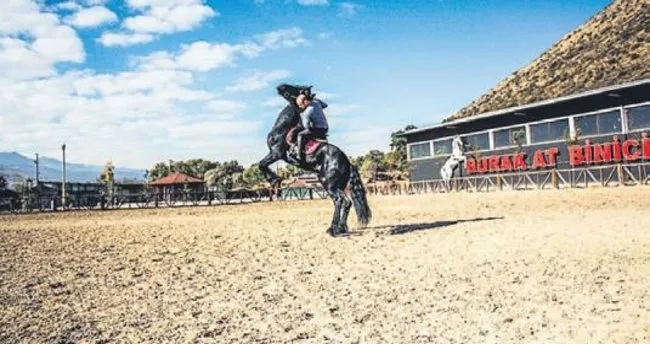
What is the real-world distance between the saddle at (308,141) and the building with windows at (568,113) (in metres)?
21.4

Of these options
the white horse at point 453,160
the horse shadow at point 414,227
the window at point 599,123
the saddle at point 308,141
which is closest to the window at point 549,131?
the window at point 599,123

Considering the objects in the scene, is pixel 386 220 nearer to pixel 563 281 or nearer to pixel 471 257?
pixel 471 257

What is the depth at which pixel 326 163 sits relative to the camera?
10750mm

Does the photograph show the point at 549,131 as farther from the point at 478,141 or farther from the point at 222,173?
the point at 222,173

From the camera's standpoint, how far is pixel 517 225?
10523mm

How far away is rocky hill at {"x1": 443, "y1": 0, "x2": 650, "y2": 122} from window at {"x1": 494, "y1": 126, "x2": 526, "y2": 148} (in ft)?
25.7

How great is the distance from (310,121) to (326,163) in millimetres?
879

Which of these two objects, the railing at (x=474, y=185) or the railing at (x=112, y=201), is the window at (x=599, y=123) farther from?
the railing at (x=112, y=201)

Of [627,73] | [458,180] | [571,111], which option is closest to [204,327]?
[571,111]

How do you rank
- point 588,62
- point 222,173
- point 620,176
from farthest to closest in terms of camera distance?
1. point 222,173
2. point 588,62
3. point 620,176

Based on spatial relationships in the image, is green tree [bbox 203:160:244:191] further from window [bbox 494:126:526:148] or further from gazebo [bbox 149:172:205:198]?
window [bbox 494:126:526:148]

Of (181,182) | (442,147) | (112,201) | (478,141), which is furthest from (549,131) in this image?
(181,182)

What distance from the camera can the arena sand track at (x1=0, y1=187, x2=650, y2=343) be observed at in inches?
180

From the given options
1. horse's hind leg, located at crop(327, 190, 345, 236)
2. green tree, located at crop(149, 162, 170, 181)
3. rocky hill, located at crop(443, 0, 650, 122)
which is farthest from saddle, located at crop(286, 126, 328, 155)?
green tree, located at crop(149, 162, 170, 181)
